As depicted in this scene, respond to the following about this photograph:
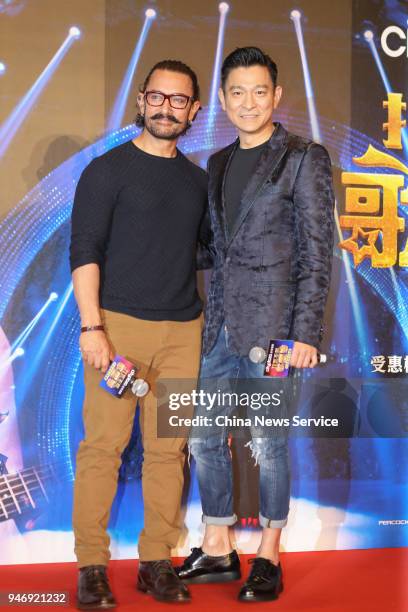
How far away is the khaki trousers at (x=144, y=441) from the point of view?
2469mm

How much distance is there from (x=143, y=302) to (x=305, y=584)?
1087 millimetres

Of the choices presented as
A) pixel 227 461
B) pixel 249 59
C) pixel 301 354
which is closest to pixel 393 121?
pixel 249 59

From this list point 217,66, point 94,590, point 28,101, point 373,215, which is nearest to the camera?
point 94,590

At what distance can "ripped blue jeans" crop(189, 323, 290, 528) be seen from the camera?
2.56 meters

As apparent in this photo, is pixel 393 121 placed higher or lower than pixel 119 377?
higher

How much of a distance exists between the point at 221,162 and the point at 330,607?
4.82 feet

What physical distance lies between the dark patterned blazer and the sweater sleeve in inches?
14.6

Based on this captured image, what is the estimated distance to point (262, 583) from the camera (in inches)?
97.7

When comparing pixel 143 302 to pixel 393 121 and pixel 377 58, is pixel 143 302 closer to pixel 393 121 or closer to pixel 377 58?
pixel 393 121

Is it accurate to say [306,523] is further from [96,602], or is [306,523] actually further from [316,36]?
[316,36]

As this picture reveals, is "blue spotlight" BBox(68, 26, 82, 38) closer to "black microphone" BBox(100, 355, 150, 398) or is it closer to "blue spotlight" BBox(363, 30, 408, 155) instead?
"blue spotlight" BBox(363, 30, 408, 155)

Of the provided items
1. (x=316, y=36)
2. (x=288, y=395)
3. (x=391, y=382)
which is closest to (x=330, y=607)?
(x=288, y=395)

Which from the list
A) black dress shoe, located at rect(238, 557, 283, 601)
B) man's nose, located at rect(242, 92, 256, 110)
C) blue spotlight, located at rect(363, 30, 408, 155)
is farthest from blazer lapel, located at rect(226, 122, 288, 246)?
black dress shoe, located at rect(238, 557, 283, 601)

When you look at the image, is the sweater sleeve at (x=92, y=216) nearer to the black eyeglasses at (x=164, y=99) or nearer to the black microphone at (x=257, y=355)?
the black eyeglasses at (x=164, y=99)
